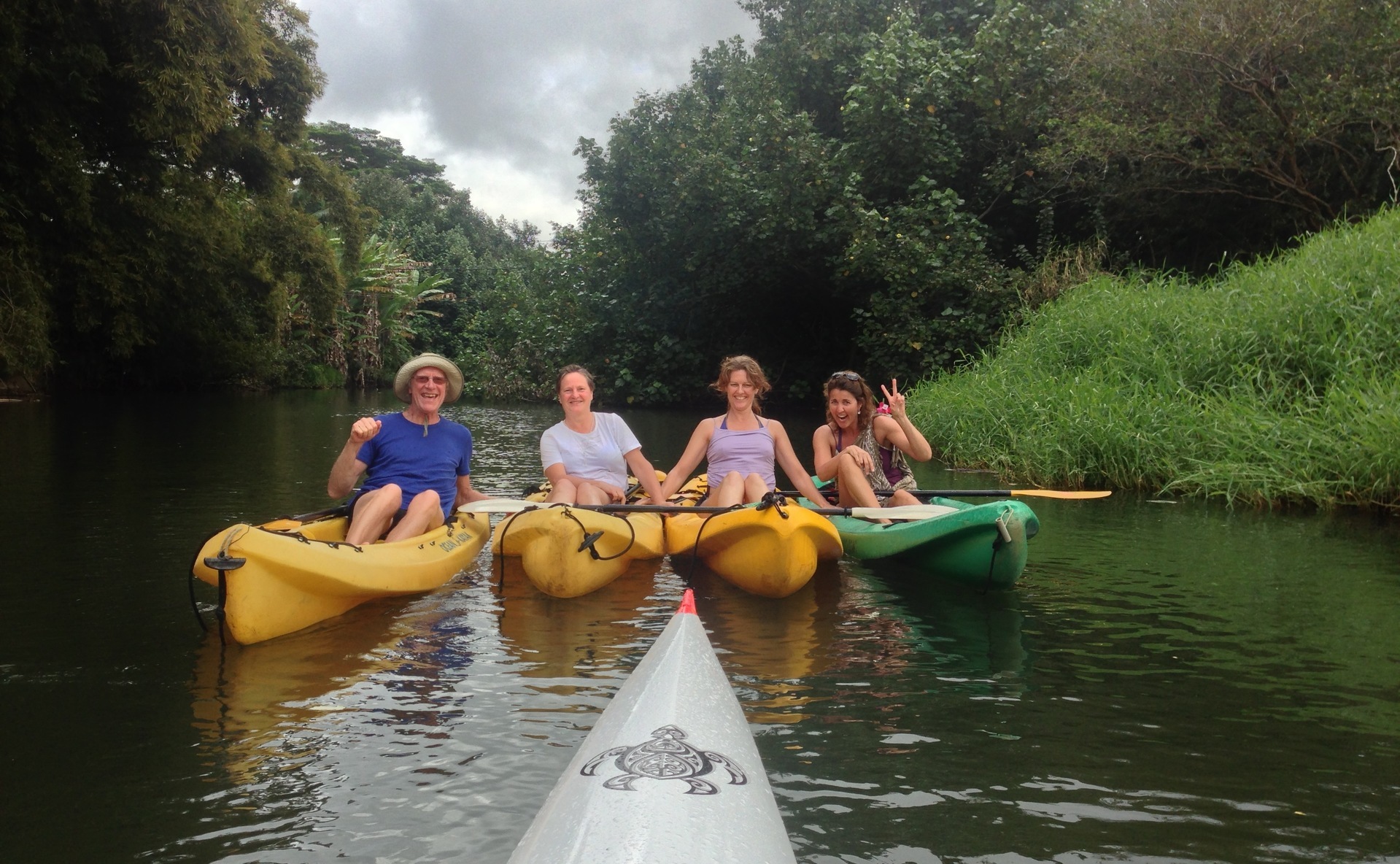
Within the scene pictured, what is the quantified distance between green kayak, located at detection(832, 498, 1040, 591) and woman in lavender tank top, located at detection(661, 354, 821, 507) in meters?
0.63

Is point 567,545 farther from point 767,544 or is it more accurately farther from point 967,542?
point 967,542

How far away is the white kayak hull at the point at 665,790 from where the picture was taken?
1.78 meters

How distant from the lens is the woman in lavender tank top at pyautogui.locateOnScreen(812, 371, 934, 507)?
19.4 feet

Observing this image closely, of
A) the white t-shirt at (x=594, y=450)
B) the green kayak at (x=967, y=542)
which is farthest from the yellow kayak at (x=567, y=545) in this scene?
the green kayak at (x=967, y=542)

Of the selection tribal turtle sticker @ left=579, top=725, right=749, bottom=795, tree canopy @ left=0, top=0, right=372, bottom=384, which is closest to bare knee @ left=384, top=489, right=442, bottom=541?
tribal turtle sticker @ left=579, top=725, right=749, bottom=795

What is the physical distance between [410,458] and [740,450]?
1.86m

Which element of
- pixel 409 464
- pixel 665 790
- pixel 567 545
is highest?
pixel 409 464

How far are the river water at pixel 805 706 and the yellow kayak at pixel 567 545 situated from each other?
0.14 metres

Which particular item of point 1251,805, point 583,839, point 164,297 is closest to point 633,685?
point 583,839

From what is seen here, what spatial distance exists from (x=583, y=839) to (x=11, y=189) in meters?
16.4

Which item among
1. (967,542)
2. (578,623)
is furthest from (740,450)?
(578,623)

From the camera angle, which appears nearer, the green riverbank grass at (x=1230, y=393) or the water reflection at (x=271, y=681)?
the water reflection at (x=271, y=681)

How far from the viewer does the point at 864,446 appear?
6266mm

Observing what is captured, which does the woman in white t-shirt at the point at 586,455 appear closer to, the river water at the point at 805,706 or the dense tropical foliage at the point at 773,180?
the river water at the point at 805,706
